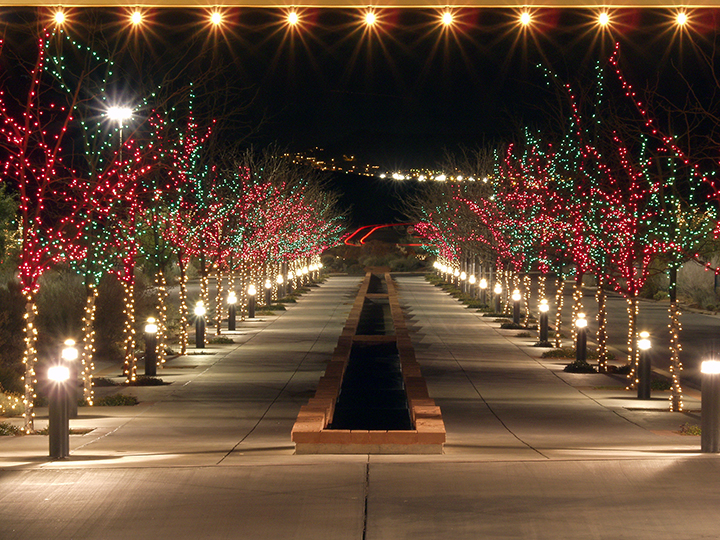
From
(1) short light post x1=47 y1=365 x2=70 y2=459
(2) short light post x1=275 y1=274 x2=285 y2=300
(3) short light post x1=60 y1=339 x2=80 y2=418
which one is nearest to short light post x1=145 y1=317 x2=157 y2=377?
(3) short light post x1=60 y1=339 x2=80 y2=418

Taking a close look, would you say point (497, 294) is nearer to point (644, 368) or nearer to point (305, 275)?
point (644, 368)

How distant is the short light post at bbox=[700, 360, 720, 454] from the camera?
8914 mm

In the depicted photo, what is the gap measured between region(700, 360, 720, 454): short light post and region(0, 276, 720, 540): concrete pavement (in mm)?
173

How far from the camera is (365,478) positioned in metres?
7.59

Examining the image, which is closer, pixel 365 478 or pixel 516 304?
pixel 365 478

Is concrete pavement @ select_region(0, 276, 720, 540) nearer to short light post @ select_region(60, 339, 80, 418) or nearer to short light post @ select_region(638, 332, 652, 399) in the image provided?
short light post @ select_region(638, 332, 652, 399)

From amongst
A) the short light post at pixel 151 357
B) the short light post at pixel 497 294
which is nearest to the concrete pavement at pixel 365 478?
the short light post at pixel 151 357

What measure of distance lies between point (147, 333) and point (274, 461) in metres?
9.16

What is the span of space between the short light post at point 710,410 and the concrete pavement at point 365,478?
0.17 m

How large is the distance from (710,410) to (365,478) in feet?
11.6

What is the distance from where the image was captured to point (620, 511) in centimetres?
657

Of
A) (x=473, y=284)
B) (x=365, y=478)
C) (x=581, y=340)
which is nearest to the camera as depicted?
(x=365, y=478)

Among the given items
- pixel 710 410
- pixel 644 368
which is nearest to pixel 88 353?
pixel 644 368

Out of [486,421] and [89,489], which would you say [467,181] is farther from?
[89,489]
